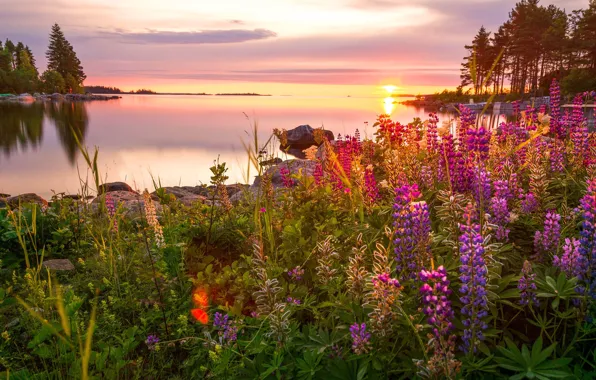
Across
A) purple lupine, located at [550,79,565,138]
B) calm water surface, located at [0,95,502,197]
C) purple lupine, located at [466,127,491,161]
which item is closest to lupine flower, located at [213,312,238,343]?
purple lupine, located at [466,127,491,161]

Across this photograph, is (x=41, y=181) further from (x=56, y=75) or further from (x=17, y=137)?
(x=56, y=75)

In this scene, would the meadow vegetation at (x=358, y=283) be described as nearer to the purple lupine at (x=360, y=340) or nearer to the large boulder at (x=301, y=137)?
the purple lupine at (x=360, y=340)

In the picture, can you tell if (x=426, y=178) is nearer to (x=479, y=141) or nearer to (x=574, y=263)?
(x=479, y=141)

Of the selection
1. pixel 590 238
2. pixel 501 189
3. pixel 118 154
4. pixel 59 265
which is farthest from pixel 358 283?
pixel 118 154

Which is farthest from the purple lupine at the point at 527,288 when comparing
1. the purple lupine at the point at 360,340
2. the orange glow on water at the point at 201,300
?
the orange glow on water at the point at 201,300

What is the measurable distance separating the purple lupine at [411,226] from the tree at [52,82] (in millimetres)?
157964

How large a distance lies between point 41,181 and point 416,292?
2316 centimetres

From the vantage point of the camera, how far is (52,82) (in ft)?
446

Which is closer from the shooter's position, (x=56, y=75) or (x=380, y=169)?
(x=380, y=169)

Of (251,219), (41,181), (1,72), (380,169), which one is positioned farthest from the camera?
(1,72)

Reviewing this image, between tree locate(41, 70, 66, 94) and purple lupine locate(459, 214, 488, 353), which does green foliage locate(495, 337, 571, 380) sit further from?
tree locate(41, 70, 66, 94)

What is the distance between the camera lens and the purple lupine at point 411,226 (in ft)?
7.98

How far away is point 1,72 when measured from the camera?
113 meters

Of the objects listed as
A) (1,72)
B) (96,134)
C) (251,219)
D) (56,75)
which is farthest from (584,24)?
(56,75)
